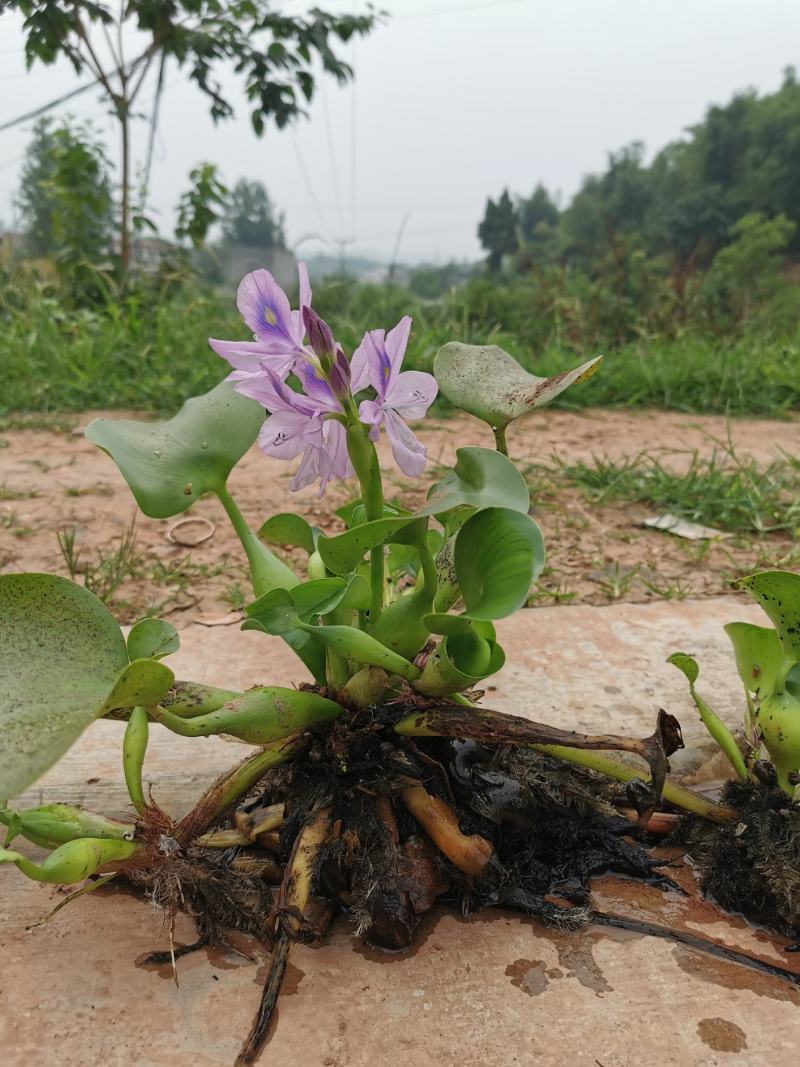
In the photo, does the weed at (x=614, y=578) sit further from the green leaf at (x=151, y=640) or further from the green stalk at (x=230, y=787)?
the green leaf at (x=151, y=640)

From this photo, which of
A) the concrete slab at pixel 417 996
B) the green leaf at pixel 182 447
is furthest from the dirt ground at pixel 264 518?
the concrete slab at pixel 417 996

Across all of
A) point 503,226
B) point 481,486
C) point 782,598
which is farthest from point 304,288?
point 503,226

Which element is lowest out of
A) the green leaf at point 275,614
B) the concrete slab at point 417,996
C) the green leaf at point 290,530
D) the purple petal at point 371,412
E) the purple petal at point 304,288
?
the concrete slab at point 417,996

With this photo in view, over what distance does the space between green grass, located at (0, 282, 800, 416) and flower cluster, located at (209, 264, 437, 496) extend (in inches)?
91.8

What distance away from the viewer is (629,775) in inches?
38.7

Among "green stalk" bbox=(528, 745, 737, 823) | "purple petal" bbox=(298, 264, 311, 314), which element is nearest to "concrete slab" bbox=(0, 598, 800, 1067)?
"green stalk" bbox=(528, 745, 737, 823)

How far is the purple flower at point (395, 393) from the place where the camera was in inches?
32.9

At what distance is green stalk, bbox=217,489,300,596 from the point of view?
109cm

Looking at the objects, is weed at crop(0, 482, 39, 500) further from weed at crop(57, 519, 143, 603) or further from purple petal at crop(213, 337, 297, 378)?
purple petal at crop(213, 337, 297, 378)

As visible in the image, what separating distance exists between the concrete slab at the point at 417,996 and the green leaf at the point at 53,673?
27 centimetres

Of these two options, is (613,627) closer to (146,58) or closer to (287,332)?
(287,332)

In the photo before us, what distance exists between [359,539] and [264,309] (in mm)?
244

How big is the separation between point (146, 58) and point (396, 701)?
6273mm

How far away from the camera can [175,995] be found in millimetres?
826
